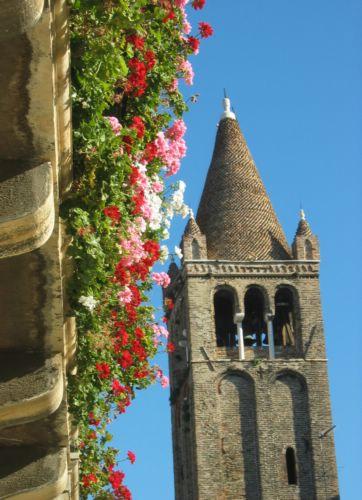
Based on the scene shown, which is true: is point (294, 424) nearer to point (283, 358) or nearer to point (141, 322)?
point (283, 358)

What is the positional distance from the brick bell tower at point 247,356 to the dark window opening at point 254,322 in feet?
0.14

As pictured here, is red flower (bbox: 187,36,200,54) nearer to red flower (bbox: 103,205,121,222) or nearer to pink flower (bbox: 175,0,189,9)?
pink flower (bbox: 175,0,189,9)

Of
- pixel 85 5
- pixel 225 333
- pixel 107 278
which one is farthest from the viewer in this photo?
pixel 225 333

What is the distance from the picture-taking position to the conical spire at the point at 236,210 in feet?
137

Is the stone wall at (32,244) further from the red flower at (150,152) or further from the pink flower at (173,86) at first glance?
the pink flower at (173,86)

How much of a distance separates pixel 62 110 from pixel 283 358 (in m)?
36.5

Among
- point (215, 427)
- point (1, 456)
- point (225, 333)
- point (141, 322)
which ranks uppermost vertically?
point (225, 333)

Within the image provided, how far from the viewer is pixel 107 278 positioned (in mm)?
6367

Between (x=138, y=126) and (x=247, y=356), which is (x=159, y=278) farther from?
(x=247, y=356)

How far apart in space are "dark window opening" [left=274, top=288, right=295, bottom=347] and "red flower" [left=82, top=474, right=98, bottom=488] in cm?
3307

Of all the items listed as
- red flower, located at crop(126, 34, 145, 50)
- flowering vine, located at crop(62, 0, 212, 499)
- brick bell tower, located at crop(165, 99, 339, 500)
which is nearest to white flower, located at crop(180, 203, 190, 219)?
flowering vine, located at crop(62, 0, 212, 499)

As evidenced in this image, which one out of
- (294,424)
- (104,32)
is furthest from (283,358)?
(104,32)

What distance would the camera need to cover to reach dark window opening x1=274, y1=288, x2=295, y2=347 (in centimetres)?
4206

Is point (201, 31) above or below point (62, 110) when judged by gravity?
above
